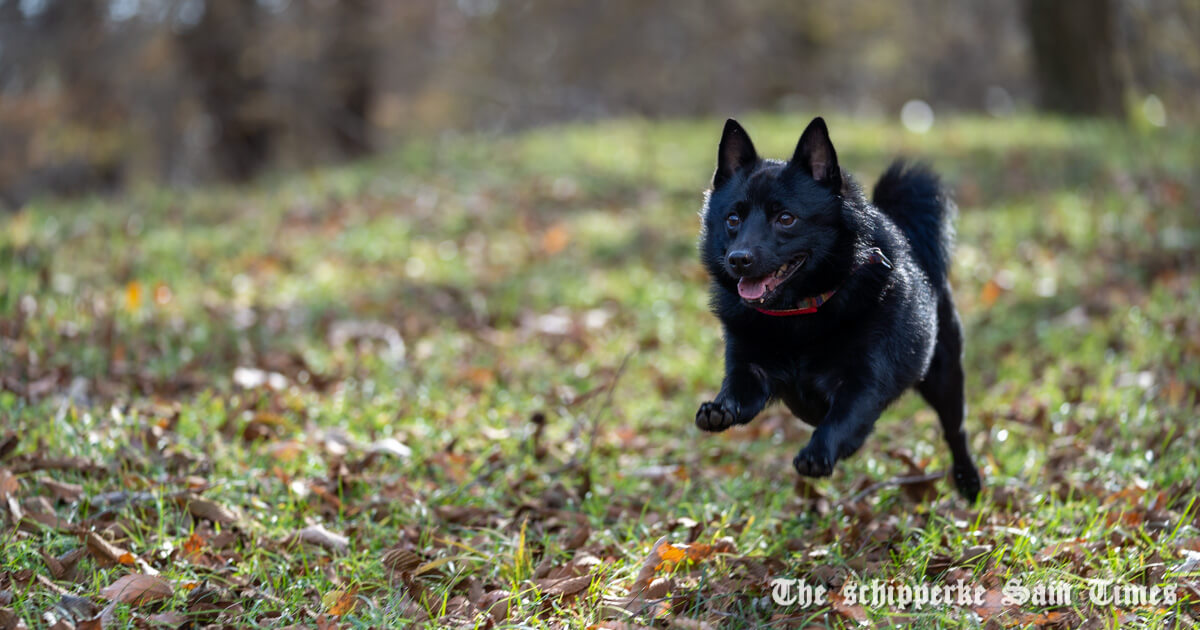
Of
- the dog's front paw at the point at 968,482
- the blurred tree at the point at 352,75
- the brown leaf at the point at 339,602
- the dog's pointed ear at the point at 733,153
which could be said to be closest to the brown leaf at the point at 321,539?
the brown leaf at the point at 339,602

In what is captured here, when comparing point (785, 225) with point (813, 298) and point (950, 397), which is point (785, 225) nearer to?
point (813, 298)

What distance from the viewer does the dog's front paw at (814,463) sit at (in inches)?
116

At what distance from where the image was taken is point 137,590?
2920 mm

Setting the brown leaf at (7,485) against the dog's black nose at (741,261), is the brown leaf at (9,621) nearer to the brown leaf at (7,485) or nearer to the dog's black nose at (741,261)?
the brown leaf at (7,485)

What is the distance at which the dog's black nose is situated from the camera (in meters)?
3.10

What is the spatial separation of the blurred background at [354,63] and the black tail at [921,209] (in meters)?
9.50

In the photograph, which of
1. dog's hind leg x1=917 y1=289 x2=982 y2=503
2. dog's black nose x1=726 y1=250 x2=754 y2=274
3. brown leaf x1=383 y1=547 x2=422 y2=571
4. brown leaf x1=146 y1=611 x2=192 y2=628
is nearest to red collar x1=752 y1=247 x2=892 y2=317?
dog's black nose x1=726 y1=250 x2=754 y2=274

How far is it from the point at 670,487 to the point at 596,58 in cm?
2118

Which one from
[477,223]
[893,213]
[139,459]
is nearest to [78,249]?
[477,223]

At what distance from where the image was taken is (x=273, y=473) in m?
3.98

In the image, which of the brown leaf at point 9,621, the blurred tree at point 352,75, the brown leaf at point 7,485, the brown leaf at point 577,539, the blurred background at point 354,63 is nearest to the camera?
the brown leaf at point 9,621

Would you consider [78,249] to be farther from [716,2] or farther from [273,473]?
[716,2]

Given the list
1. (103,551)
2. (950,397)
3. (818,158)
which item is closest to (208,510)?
(103,551)

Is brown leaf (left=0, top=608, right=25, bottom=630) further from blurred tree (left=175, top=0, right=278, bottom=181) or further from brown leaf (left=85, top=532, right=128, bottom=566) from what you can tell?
blurred tree (left=175, top=0, right=278, bottom=181)
